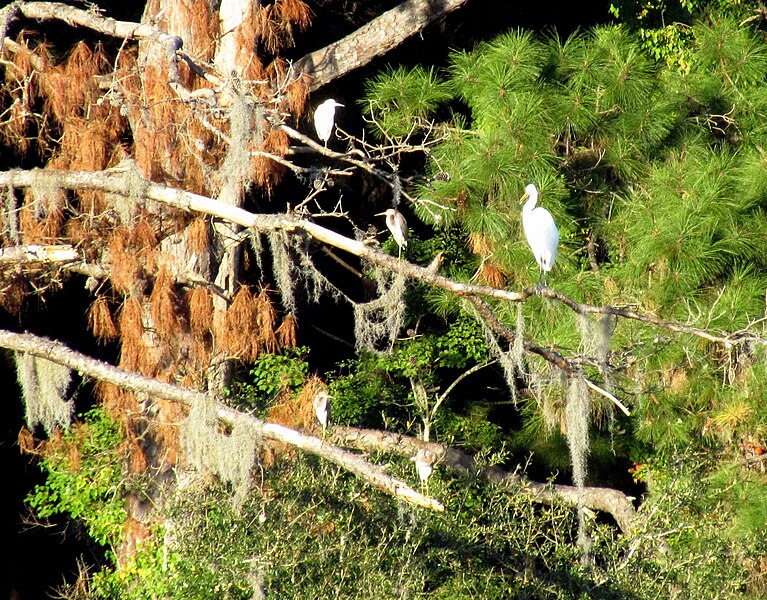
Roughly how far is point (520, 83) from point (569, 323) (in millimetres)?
1405

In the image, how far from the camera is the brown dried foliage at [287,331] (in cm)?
624

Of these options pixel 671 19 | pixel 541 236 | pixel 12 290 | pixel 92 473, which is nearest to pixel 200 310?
pixel 12 290

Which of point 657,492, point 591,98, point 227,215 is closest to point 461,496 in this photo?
point 657,492

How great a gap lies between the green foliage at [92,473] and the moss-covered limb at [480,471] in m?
1.31

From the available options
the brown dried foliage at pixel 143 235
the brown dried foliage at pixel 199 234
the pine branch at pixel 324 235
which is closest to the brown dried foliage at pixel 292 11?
the brown dried foliage at pixel 199 234

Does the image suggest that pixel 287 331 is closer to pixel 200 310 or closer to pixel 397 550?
pixel 200 310

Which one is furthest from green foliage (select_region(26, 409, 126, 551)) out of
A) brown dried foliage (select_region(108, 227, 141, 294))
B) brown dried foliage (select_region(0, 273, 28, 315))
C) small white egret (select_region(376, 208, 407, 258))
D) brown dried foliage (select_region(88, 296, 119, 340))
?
small white egret (select_region(376, 208, 407, 258))

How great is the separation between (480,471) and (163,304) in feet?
5.83

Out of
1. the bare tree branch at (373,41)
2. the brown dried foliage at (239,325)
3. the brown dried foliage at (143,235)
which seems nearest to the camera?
the brown dried foliage at (143,235)

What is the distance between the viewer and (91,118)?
19.8 feet

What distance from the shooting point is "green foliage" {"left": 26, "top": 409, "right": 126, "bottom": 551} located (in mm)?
6379

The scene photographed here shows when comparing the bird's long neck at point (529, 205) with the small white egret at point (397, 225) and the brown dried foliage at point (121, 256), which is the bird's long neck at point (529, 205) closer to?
the small white egret at point (397, 225)

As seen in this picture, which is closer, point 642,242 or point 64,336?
point 642,242

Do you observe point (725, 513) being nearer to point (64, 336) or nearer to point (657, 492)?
point (657, 492)
